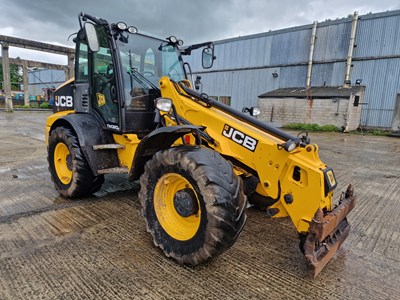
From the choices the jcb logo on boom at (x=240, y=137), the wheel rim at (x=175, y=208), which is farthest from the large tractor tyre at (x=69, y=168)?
the jcb logo on boom at (x=240, y=137)

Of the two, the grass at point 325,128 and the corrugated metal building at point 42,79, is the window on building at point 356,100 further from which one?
the corrugated metal building at point 42,79

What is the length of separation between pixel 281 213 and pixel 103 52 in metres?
3.01

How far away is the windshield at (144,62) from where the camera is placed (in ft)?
11.9

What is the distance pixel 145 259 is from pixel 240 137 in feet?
4.80

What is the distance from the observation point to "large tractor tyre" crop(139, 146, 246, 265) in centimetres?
221

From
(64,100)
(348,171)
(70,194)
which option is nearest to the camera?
(70,194)

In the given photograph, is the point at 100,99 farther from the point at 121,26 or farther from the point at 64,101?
the point at 64,101

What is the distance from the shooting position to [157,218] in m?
2.72

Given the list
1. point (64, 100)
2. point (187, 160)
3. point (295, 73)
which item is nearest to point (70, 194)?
point (64, 100)

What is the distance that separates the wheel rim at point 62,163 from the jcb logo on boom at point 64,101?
2.45 feet

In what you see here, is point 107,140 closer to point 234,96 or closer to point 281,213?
point 281,213

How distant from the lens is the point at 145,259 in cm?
262

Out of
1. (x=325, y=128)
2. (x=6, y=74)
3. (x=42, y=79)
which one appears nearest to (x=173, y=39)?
(x=325, y=128)

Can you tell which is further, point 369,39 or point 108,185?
point 369,39
